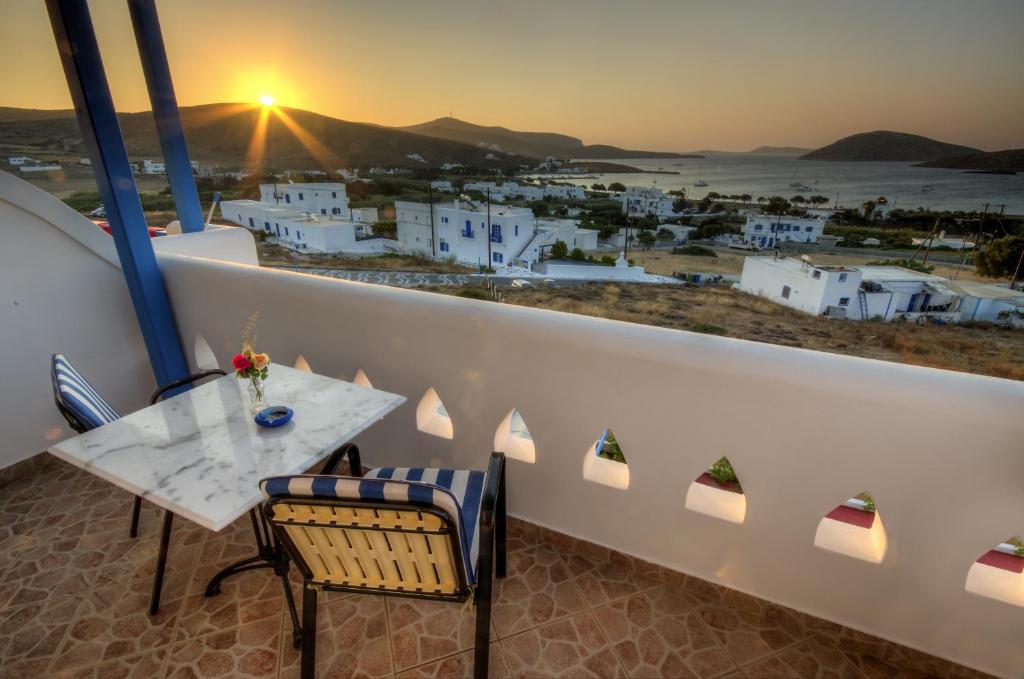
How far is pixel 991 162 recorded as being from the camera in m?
2.25

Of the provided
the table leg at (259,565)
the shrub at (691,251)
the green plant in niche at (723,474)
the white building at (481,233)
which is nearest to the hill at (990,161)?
the shrub at (691,251)

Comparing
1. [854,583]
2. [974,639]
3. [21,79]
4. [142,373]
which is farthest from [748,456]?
[21,79]

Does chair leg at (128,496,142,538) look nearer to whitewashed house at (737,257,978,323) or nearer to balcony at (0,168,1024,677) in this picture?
balcony at (0,168,1024,677)

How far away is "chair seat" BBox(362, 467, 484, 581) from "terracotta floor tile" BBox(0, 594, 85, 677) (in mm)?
1374

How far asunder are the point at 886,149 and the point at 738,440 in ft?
8.21

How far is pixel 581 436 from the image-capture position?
1821 millimetres

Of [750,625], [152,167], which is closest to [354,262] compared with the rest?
[152,167]

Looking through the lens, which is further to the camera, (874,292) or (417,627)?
(874,292)

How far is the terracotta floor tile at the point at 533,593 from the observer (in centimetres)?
172

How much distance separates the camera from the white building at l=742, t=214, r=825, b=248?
291cm

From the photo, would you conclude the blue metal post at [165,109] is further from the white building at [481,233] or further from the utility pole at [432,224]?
the utility pole at [432,224]

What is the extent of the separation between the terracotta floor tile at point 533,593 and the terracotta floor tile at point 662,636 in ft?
0.46

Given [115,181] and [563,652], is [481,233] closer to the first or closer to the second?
[115,181]

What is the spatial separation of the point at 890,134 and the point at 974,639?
2.79m
